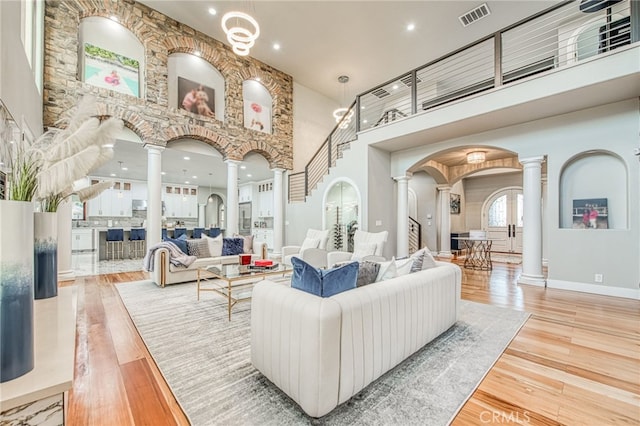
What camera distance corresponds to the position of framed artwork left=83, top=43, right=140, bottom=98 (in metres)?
5.33

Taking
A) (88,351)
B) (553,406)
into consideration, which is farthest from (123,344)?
(553,406)

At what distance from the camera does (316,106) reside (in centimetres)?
936

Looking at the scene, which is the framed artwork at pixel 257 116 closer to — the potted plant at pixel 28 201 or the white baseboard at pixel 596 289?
the potted plant at pixel 28 201

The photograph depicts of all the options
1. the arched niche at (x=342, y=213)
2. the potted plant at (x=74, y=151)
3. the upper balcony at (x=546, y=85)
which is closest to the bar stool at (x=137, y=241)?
A: the arched niche at (x=342, y=213)

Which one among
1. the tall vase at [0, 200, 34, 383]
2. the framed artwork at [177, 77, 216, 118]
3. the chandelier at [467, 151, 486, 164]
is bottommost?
the tall vase at [0, 200, 34, 383]

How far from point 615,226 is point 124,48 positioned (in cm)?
978

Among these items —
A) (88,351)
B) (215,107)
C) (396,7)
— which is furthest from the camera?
(215,107)

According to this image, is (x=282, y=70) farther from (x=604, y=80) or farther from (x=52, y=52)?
(x=604, y=80)

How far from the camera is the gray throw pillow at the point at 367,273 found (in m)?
2.04

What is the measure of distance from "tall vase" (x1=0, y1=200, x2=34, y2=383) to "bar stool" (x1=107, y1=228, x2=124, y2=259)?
28.0 feet

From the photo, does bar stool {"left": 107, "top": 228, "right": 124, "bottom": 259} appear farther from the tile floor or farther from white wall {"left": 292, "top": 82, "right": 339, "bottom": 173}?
white wall {"left": 292, "top": 82, "right": 339, "bottom": 173}

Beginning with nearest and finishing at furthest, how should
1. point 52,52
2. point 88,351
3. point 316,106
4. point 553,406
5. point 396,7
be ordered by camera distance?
point 553,406 → point 88,351 → point 52,52 → point 396,7 → point 316,106

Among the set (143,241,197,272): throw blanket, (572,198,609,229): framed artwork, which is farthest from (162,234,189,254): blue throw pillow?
(572,198,609,229): framed artwork

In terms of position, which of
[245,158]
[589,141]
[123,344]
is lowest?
[123,344]
